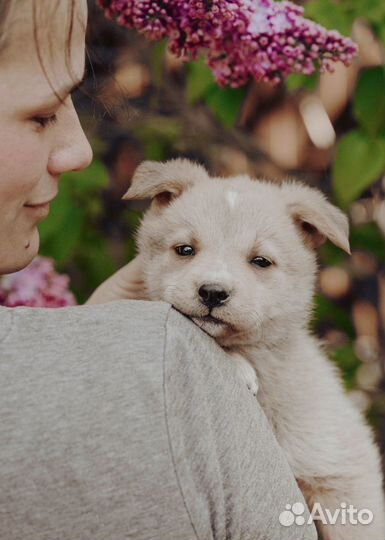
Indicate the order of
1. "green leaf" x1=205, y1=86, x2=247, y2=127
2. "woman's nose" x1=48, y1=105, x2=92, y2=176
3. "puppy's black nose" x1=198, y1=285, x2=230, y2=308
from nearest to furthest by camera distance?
1. "woman's nose" x1=48, y1=105, x2=92, y2=176
2. "puppy's black nose" x1=198, y1=285, x2=230, y2=308
3. "green leaf" x1=205, y1=86, x2=247, y2=127

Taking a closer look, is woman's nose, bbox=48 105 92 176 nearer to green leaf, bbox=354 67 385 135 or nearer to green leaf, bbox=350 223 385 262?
green leaf, bbox=354 67 385 135

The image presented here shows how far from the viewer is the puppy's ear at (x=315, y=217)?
2146mm

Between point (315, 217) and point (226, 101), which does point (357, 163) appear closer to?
point (226, 101)

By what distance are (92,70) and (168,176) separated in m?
0.43

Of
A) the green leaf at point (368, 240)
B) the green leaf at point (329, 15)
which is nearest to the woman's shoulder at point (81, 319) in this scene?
the green leaf at point (329, 15)

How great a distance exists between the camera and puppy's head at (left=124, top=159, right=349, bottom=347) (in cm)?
193

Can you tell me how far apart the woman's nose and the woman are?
0.21 m

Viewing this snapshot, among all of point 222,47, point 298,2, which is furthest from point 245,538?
point 298,2

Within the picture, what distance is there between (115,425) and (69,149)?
0.65 metres

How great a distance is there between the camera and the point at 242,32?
6.00ft

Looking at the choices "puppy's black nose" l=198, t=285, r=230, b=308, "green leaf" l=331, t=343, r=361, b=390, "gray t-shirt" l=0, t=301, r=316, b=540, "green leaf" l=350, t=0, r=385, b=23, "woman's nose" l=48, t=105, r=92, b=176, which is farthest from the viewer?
"green leaf" l=331, t=343, r=361, b=390

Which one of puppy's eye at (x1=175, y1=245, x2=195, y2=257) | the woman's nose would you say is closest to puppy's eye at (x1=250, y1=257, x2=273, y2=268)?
puppy's eye at (x1=175, y1=245, x2=195, y2=257)

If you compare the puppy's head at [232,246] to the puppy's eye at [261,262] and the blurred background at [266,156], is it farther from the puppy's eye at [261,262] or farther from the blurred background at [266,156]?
the blurred background at [266,156]

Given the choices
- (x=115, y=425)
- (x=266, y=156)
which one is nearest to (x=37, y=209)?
(x=115, y=425)
